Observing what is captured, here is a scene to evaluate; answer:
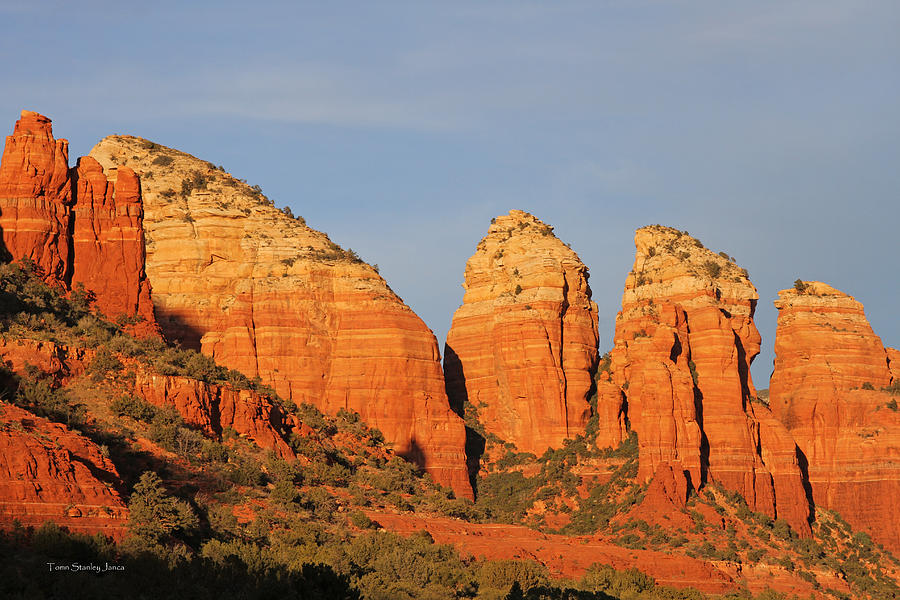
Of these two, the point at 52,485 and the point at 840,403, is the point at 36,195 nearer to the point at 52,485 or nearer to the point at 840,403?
the point at 52,485

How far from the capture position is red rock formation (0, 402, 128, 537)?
171 feet

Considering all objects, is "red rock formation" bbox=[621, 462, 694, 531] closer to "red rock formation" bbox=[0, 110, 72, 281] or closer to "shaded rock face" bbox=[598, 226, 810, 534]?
"shaded rock face" bbox=[598, 226, 810, 534]

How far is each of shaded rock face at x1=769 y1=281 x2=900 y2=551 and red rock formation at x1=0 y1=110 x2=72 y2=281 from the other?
5821 cm

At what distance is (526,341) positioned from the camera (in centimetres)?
11562

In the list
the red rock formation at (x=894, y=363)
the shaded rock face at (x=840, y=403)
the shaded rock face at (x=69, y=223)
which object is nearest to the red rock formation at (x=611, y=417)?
the shaded rock face at (x=840, y=403)

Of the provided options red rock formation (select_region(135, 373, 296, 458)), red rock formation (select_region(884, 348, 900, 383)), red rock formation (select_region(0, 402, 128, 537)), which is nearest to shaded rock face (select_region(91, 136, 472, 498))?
red rock formation (select_region(135, 373, 296, 458))

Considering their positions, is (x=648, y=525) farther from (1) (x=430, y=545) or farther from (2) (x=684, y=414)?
(1) (x=430, y=545)

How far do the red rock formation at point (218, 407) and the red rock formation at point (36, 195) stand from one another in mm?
17323

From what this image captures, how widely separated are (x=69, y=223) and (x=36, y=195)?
2695 millimetres

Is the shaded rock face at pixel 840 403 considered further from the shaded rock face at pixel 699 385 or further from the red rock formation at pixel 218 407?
the red rock formation at pixel 218 407

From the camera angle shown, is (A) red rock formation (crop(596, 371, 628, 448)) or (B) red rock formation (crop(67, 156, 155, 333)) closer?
(B) red rock formation (crop(67, 156, 155, 333))

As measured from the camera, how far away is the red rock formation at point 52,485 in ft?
171

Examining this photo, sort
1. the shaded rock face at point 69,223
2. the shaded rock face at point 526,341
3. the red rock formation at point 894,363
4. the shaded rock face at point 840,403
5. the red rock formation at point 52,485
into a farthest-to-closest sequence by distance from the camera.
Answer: the red rock formation at point 894,363, the shaded rock face at point 526,341, the shaded rock face at point 840,403, the shaded rock face at point 69,223, the red rock formation at point 52,485

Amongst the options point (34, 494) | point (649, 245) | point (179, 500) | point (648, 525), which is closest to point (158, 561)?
point (34, 494)
